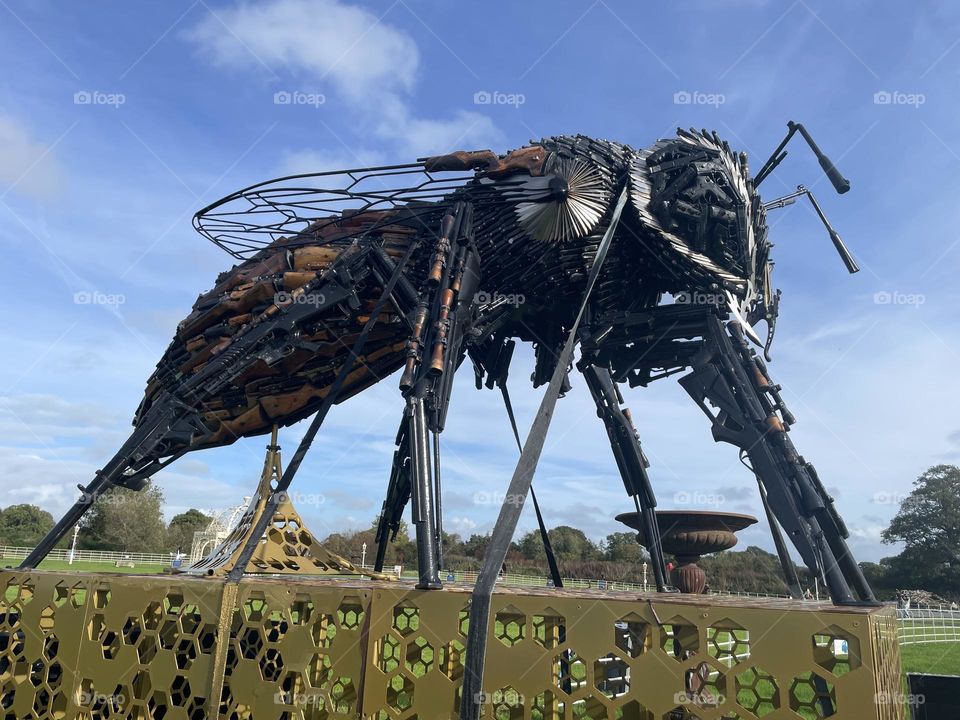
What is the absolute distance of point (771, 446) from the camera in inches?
219

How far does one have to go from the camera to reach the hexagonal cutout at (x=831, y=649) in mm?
3189

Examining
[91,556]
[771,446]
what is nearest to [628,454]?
[771,446]

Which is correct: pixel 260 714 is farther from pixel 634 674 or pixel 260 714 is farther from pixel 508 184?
pixel 508 184

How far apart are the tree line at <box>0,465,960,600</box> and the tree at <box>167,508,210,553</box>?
4.4 inches

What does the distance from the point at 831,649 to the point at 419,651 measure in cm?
267

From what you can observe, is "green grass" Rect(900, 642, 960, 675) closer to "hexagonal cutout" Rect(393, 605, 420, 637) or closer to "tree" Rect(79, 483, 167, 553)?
"hexagonal cutout" Rect(393, 605, 420, 637)

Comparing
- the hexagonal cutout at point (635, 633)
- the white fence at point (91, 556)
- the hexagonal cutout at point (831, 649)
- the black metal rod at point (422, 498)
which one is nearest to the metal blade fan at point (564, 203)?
the black metal rod at point (422, 498)

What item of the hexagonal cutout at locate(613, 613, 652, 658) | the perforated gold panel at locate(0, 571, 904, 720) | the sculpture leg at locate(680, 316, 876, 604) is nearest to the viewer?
the perforated gold panel at locate(0, 571, 904, 720)

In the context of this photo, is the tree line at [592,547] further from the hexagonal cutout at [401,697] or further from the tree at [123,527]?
the hexagonal cutout at [401,697]

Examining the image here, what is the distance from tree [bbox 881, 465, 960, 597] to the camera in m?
37.2

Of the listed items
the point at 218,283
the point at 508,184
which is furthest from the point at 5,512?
the point at 508,184

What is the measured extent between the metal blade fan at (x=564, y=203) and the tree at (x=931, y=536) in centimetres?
4233

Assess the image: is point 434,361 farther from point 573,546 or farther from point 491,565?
point 573,546

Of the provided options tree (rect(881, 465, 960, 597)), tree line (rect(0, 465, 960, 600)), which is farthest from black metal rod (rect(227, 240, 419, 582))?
tree (rect(881, 465, 960, 597))
